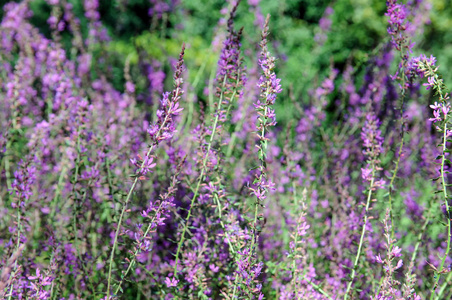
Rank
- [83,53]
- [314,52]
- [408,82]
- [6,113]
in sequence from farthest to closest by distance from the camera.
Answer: [314,52] < [83,53] < [6,113] < [408,82]

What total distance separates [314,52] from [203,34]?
2.00 metres

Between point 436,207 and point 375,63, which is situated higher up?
point 375,63

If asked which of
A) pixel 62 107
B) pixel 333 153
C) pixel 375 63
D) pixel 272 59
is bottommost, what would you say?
pixel 333 153

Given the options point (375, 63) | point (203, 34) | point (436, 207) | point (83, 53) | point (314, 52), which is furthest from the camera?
point (203, 34)

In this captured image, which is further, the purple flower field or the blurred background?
the blurred background

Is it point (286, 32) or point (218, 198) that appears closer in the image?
point (218, 198)

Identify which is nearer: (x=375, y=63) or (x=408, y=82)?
(x=408, y=82)

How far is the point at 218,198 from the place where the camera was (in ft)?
6.34

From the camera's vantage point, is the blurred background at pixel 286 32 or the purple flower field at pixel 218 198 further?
the blurred background at pixel 286 32

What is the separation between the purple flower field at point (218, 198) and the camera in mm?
1627

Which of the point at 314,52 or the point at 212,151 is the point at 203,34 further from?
the point at 212,151

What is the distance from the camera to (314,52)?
244 inches

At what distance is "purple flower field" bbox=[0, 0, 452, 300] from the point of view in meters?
1.63

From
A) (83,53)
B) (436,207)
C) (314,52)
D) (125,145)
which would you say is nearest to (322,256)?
(436,207)
